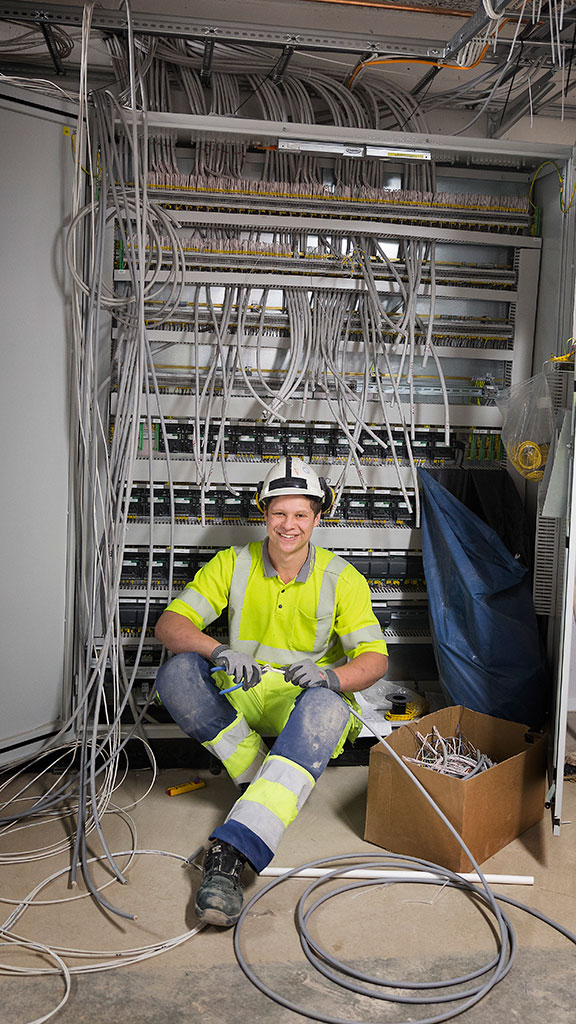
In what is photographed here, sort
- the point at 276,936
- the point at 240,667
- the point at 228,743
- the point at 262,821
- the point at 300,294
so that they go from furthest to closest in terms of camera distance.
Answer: the point at 300,294, the point at 228,743, the point at 240,667, the point at 262,821, the point at 276,936

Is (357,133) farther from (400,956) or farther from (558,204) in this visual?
(400,956)

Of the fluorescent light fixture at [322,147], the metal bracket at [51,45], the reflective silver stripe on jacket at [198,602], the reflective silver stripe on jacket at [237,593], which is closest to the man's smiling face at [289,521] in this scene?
the reflective silver stripe on jacket at [237,593]

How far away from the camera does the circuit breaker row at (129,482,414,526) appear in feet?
10.7

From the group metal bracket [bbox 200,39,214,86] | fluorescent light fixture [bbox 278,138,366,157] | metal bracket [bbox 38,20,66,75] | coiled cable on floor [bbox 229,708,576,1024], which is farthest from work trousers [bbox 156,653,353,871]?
metal bracket [bbox 38,20,66,75]

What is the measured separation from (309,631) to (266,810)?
68cm

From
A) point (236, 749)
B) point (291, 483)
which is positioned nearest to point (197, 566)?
point (291, 483)

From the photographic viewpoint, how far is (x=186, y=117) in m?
2.81

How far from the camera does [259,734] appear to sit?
273cm

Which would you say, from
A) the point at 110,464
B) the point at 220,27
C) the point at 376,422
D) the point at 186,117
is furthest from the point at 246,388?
the point at 220,27

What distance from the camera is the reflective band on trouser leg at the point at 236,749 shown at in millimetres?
2521

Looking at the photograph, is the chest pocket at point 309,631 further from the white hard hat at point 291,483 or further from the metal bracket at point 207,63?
the metal bracket at point 207,63

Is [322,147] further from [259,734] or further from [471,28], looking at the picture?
[259,734]

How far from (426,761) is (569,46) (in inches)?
97.5

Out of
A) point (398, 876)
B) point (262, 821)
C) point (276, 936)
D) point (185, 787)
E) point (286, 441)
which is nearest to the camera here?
point (276, 936)
